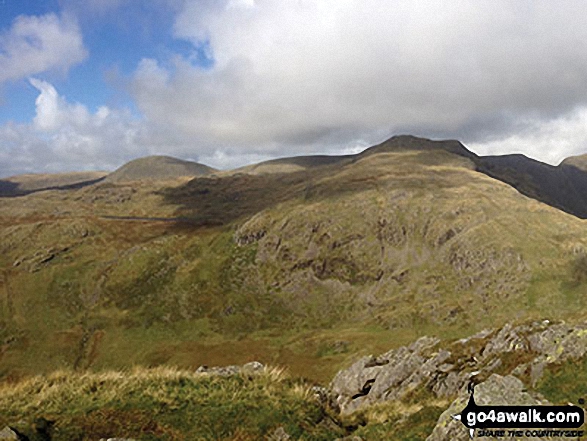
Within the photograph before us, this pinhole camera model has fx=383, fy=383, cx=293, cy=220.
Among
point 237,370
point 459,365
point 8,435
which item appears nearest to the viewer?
point 8,435

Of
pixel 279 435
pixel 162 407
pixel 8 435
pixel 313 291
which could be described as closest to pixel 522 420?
pixel 279 435

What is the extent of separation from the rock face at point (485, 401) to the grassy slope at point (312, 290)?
3558 inches

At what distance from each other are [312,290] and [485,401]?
153 metres

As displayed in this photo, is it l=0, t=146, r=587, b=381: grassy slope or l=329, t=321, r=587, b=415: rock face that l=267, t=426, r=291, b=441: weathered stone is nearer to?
l=329, t=321, r=587, b=415: rock face

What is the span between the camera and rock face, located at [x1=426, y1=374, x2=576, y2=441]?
49.8ft

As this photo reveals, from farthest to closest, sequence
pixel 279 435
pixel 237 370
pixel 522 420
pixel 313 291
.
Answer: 1. pixel 313 291
2. pixel 237 370
3. pixel 279 435
4. pixel 522 420

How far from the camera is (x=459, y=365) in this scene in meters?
30.8

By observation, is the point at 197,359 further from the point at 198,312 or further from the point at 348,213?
the point at 348,213

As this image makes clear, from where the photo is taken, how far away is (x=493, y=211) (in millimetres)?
179750

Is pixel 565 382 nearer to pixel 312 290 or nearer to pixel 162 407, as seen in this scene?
pixel 162 407

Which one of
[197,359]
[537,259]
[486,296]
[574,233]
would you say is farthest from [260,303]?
[574,233]

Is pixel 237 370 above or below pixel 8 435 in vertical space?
below

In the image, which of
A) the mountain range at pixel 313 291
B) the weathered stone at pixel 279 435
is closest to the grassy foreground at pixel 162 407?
the weathered stone at pixel 279 435

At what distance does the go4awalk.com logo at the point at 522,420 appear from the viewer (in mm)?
13854
